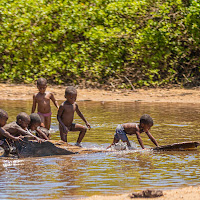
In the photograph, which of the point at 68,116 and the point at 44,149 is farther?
the point at 68,116

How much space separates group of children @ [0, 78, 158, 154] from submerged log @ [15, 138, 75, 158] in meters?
0.10

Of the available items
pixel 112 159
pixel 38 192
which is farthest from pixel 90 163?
pixel 38 192

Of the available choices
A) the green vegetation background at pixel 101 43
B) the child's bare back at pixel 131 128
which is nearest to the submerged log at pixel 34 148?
the child's bare back at pixel 131 128

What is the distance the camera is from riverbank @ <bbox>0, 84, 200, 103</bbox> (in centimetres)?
1628

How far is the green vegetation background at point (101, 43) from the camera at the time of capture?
59.3 ft

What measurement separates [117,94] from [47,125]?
7449mm

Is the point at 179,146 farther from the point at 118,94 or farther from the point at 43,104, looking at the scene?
the point at 118,94

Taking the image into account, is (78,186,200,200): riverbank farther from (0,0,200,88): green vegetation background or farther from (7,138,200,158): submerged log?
(0,0,200,88): green vegetation background

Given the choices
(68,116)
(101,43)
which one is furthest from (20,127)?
(101,43)

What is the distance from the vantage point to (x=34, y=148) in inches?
310

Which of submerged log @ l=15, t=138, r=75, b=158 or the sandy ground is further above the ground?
submerged log @ l=15, t=138, r=75, b=158

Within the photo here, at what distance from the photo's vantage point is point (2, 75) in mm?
18406

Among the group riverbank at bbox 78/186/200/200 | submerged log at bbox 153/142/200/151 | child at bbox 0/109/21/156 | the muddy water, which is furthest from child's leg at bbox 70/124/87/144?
riverbank at bbox 78/186/200/200

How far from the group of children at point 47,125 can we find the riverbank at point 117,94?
244 inches
